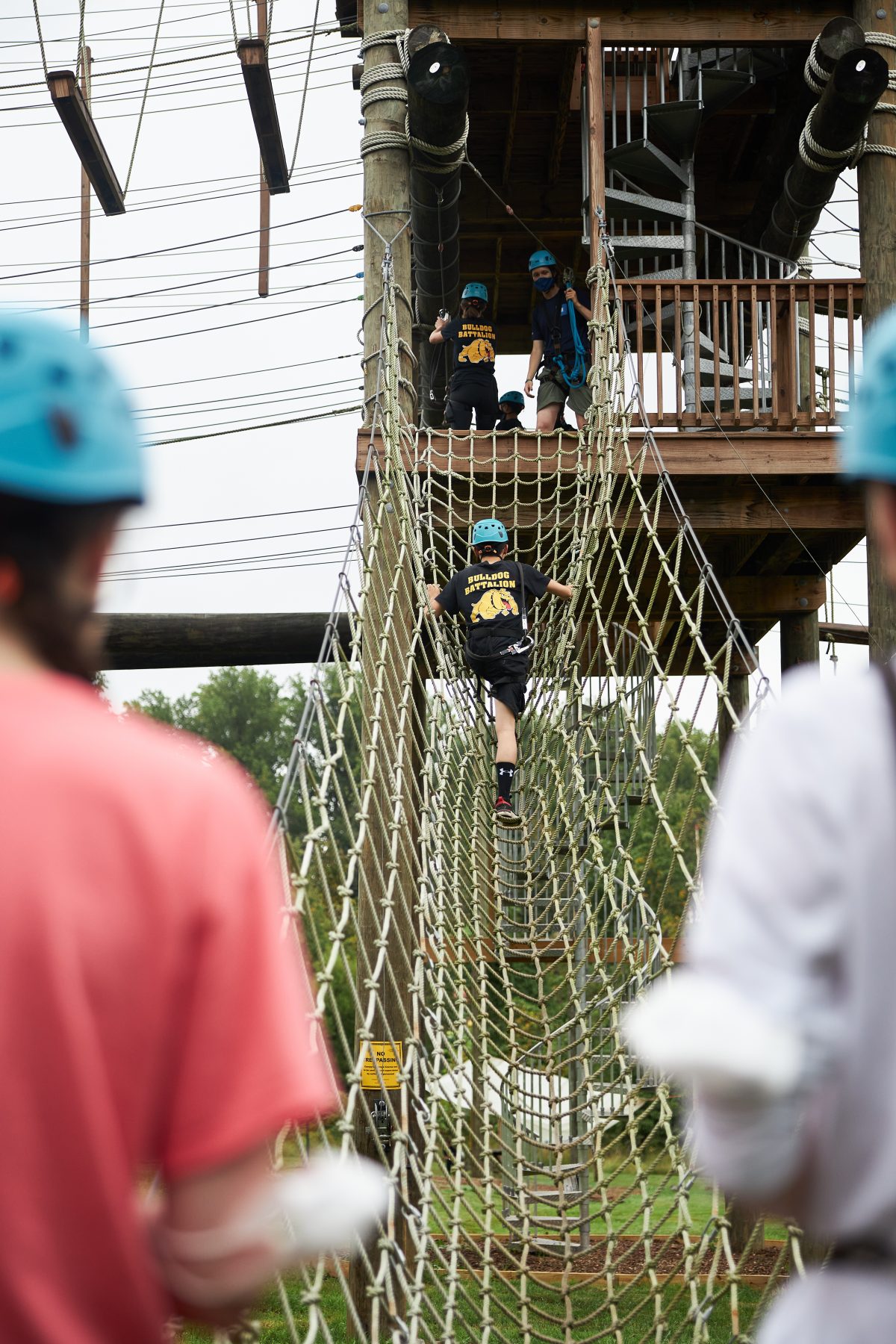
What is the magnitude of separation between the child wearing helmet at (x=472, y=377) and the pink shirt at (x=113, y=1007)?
6.58 meters

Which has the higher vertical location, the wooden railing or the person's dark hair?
the wooden railing

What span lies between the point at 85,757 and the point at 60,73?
24.0 feet

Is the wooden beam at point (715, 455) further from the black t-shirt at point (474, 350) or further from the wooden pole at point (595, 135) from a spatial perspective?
the black t-shirt at point (474, 350)

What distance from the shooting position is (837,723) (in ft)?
2.67

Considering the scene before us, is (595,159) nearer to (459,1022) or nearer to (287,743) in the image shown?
(459,1022)

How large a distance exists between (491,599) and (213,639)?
5.58 ft

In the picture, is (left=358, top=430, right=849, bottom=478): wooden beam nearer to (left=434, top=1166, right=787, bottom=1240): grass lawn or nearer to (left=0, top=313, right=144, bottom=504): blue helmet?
(left=434, top=1166, right=787, bottom=1240): grass lawn

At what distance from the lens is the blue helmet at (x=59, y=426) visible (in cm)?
80

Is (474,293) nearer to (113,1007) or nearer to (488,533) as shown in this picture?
(488,533)

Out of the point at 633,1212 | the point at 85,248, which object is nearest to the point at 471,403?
the point at 85,248

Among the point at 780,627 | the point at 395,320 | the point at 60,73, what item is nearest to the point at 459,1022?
the point at 395,320

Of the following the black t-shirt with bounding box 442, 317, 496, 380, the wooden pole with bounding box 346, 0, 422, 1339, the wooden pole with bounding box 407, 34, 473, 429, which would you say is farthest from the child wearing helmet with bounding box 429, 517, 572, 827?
the black t-shirt with bounding box 442, 317, 496, 380

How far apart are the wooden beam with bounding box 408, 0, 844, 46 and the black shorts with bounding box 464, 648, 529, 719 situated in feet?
8.67

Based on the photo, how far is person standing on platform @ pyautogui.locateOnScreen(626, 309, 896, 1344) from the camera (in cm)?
78
